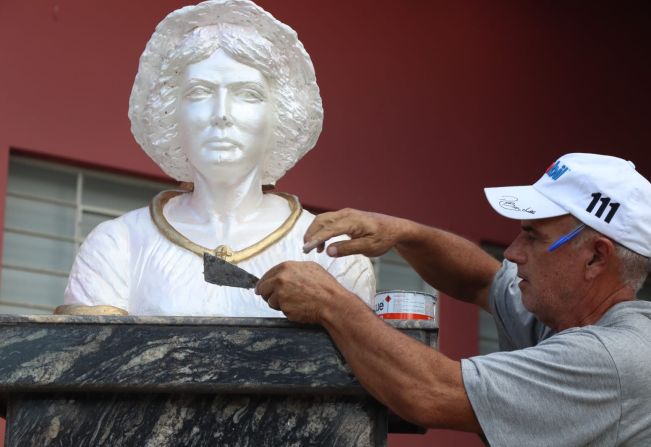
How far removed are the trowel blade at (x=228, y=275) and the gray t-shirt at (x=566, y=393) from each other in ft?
1.66

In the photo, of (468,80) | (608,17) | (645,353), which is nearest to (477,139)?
(468,80)

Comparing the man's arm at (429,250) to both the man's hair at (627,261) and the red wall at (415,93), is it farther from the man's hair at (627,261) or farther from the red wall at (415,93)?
the red wall at (415,93)

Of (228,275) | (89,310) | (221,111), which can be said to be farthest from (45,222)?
(228,275)

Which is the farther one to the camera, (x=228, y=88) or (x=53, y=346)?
(x=228, y=88)

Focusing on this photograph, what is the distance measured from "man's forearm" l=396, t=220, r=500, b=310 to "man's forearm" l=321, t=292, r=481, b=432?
76cm

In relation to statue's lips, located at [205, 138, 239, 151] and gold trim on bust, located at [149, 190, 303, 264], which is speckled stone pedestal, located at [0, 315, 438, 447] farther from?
statue's lips, located at [205, 138, 239, 151]

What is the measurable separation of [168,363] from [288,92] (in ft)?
3.56

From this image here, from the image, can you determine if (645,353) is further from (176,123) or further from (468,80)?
(468,80)

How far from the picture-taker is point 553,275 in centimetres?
387

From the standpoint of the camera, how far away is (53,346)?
11.7 ft

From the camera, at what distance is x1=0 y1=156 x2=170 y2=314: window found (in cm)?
723

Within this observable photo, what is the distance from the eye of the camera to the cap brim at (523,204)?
12.7 ft

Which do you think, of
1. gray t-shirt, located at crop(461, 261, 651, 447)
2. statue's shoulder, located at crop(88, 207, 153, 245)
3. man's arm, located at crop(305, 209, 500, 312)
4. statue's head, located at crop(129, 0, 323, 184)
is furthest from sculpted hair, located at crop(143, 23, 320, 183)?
gray t-shirt, located at crop(461, 261, 651, 447)

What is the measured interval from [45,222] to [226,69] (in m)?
3.19
